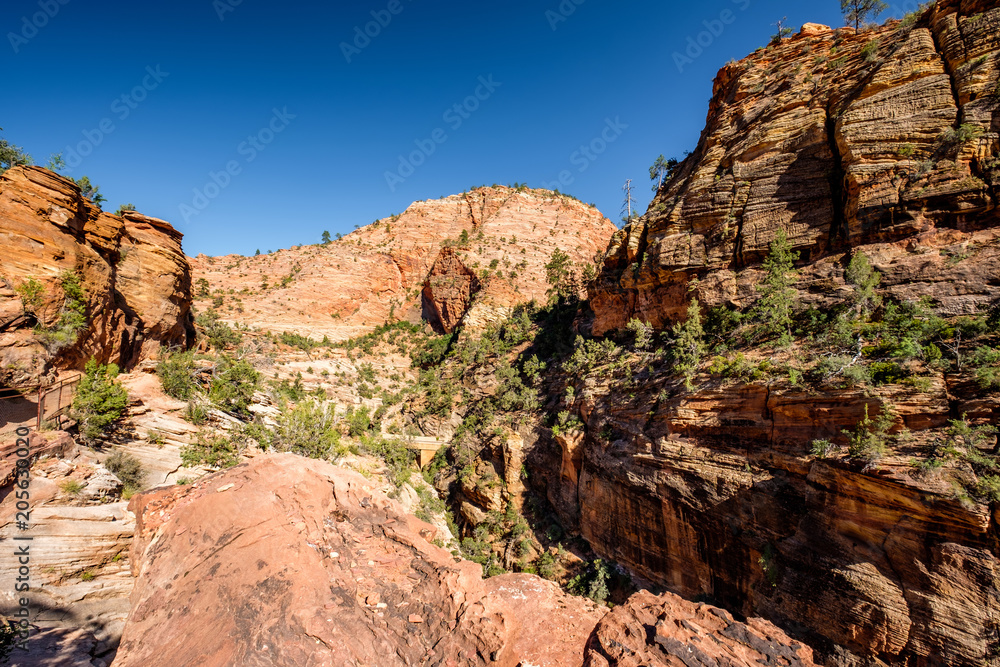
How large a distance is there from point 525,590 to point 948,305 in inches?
512

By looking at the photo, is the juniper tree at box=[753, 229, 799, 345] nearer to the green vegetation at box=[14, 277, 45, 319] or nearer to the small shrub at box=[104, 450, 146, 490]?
the small shrub at box=[104, 450, 146, 490]

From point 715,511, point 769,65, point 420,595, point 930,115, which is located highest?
point 769,65

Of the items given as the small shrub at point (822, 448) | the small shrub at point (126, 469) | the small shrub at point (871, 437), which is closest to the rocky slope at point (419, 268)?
the small shrub at point (126, 469)

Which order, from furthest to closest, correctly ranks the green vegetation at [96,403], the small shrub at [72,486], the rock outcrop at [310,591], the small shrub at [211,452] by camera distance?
the small shrub at [211,452] < the green vegetation at [96,403] < the small shrub at [72,486] < the rock outcrop at [310,591]

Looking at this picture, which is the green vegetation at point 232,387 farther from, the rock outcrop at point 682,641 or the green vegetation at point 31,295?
the rock outcrop at point 682,641

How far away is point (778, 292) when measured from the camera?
1284cm

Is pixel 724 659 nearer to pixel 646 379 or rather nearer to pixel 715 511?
pixel 715 511

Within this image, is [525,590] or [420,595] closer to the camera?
[420,595]

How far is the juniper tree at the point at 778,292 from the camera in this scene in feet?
40.4

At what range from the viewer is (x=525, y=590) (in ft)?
18.4

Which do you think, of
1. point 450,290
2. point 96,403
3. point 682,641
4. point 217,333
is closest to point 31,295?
point 96,403

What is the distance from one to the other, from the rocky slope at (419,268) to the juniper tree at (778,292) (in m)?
21.9

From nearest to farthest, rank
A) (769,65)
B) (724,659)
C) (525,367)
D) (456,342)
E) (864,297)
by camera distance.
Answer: (724,659) → (864,297) → (769,65) → (525,367) → (456,342)

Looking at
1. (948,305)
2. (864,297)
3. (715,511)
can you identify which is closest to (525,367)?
(715,511)
